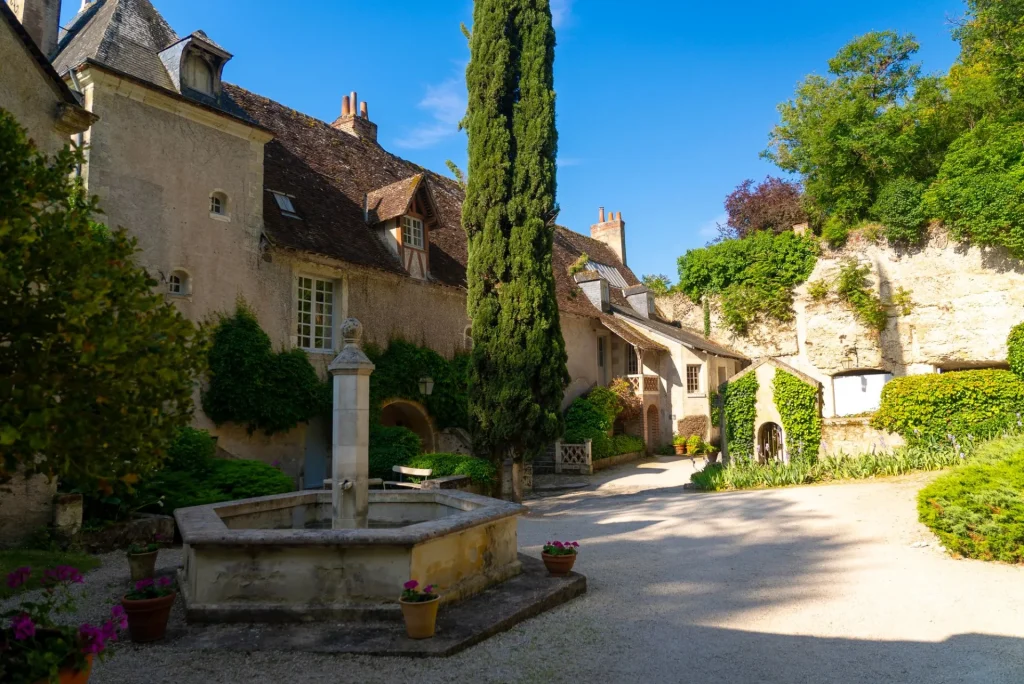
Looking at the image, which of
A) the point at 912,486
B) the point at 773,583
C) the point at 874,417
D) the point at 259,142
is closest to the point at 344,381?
the point at 773,583

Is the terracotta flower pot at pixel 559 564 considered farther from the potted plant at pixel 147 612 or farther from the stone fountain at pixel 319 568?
the potted plant at pixel 147 612

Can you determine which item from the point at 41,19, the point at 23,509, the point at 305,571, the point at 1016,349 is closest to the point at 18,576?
the point at 305,571

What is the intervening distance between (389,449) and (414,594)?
9.20 meters

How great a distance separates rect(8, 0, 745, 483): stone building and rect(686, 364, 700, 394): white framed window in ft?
36.3

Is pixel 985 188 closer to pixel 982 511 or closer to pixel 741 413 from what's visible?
pixel 741 413

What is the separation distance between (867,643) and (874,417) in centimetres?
1340

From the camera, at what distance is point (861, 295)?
72.1ft

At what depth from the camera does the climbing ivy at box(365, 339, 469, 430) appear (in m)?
15.4

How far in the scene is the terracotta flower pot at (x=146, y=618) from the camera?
513 centimetres

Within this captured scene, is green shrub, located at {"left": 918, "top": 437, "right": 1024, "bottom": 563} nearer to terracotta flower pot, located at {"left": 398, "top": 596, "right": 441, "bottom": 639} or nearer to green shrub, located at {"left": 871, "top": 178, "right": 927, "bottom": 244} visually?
terracotta flower pot, located at {"left": 398, "top": 596, "right": 441, "bottom": 639}

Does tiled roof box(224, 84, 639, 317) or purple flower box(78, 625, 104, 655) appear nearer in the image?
purple flower box(78, 625, 104, 655)

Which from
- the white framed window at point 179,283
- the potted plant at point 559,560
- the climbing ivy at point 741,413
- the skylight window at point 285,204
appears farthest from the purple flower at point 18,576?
the climbing ivy at point 741,413

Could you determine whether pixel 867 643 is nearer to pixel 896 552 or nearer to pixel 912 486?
pixel 896 552

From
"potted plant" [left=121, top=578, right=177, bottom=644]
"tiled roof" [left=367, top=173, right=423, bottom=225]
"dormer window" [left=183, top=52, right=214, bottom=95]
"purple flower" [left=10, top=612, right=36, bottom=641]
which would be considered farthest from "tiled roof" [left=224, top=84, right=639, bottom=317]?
"purple flower" [left=10, top=612, right=36, bottom=641]
